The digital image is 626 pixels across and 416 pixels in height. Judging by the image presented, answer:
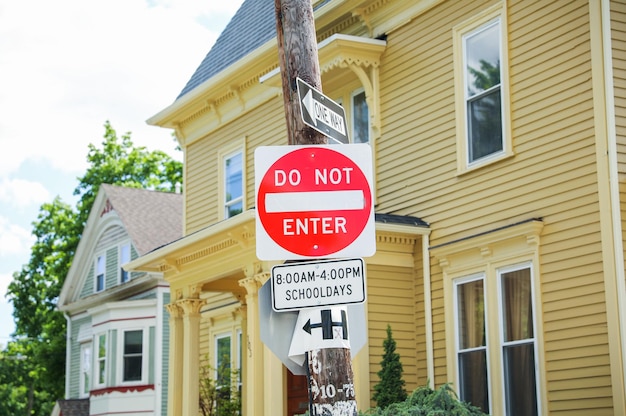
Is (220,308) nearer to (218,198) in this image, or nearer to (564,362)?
(218,198)

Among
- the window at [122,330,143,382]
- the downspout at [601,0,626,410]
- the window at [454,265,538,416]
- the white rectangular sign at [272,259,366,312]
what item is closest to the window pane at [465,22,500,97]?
the downspout at [601,0,626,410]

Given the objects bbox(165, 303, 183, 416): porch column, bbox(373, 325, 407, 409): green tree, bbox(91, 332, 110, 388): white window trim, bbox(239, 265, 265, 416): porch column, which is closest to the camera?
bbox(373, 325, 407, 409): green tree

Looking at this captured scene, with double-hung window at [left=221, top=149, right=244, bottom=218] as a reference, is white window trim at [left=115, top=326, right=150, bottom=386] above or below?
below

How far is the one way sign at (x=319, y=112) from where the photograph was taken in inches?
244

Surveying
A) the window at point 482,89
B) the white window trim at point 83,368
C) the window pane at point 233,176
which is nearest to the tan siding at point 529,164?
the window at point 482,89

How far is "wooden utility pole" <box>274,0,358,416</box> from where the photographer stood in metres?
5.77

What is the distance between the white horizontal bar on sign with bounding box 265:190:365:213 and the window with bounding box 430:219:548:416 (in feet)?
24.8

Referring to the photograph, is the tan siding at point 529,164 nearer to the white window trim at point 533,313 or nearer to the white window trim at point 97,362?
the white window trim at point 533,313

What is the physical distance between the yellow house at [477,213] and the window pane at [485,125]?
0.02 meters

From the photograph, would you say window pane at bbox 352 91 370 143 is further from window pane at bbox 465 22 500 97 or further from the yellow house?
window pane at bbox 465 22 500 97

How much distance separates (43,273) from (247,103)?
26734mm

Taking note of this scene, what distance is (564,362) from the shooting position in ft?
40.9

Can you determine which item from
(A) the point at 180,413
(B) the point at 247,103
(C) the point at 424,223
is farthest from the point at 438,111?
(A) the point at 180,413

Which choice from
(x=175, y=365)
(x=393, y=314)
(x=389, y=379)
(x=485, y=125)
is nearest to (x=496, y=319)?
(x=389, y=379)
